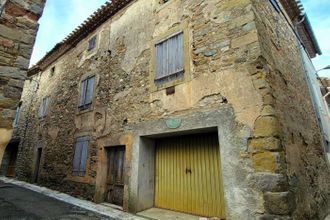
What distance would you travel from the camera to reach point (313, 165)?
4.72m

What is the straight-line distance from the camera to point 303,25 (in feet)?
24.0

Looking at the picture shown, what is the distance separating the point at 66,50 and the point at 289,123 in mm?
9451

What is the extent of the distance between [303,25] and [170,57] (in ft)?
17.4

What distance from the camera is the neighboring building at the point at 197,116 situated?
350cm

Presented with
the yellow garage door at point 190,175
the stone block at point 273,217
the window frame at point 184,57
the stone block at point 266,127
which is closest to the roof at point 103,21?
the window frame at point 184,57

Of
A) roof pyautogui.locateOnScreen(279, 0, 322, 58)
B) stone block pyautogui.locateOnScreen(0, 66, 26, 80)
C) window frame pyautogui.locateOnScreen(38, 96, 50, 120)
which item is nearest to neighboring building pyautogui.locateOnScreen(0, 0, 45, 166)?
stone block pyautogui.locateOnScreen(0, 66, 26, 80)

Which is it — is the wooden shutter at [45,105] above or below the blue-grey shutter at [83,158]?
above

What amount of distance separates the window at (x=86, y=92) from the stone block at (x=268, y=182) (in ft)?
18.8

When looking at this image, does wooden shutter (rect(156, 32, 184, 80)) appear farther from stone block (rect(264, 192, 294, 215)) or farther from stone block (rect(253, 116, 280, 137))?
stone block (rect(264, 192, 294, 215))


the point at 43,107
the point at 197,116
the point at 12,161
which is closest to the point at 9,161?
the point at 12,161

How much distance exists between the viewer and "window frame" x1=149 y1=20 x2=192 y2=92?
4.75 meters

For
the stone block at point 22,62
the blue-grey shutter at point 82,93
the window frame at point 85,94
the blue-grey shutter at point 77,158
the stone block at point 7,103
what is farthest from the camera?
the blue-grey shutter at point 82,93

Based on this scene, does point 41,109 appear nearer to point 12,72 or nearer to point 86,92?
point 86,92

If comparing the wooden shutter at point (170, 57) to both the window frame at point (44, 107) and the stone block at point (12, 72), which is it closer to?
the stone block at point (12, 72)
